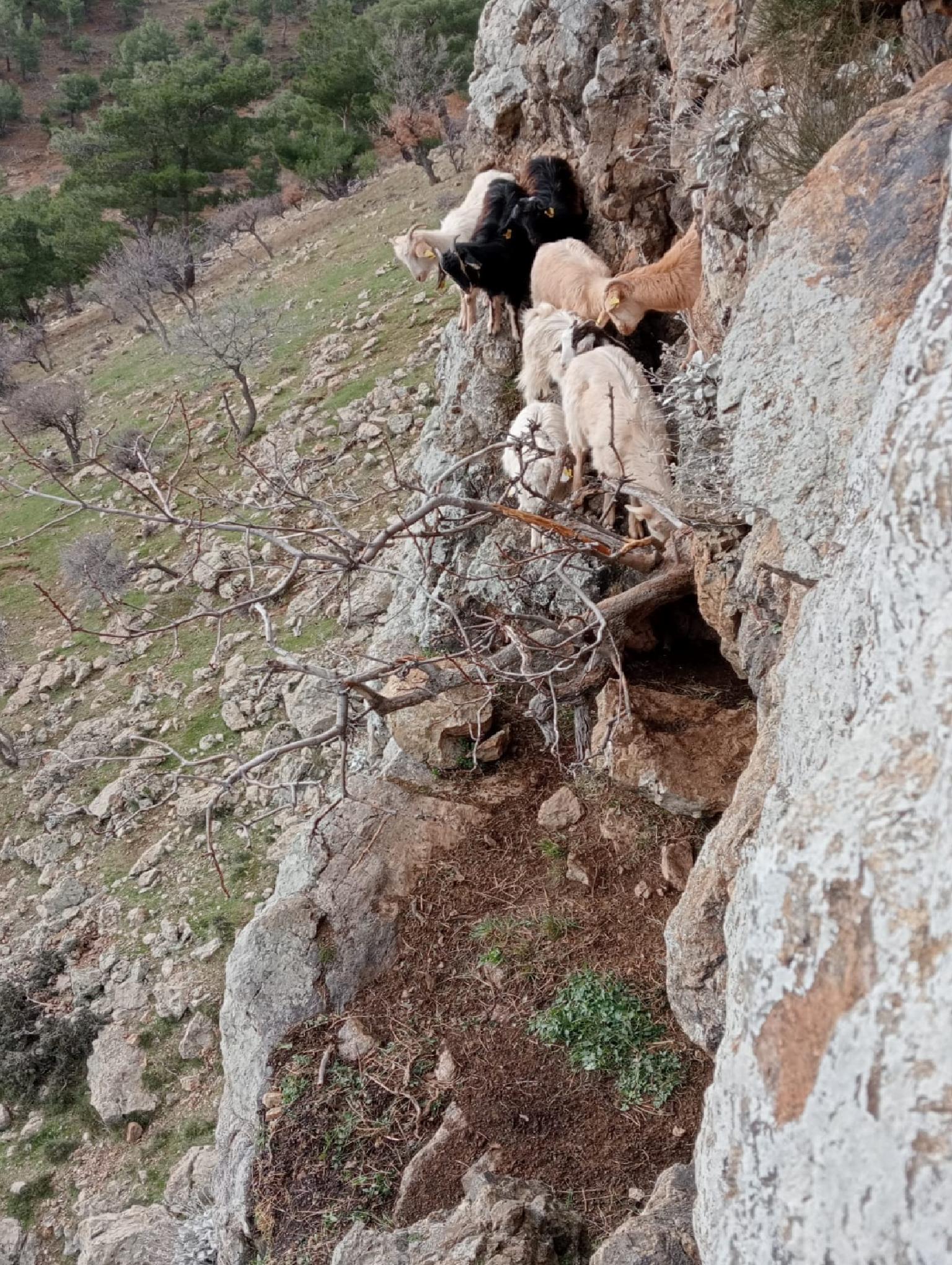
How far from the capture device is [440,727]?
6914 millimetres

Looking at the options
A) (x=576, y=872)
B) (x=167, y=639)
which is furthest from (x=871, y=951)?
(x=167, y=639)

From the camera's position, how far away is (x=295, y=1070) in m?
5.54

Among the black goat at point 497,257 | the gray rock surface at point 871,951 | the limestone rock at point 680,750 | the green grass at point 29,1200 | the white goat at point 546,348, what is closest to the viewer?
the gray rock surface at point 871,951

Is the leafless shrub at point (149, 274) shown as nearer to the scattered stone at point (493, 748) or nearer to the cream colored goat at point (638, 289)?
the cream colored goat at point (638, 289)

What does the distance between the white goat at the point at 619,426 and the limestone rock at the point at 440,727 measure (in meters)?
2.00

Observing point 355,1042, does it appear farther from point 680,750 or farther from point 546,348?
point 546,348

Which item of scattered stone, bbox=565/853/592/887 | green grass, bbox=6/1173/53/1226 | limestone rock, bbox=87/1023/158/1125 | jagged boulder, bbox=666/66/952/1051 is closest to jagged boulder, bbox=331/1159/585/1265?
jagged boulder, bbox=666/66/952/1051

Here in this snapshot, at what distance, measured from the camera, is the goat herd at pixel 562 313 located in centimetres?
570

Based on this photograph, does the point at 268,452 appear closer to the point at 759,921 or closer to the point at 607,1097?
the point at 607,1097

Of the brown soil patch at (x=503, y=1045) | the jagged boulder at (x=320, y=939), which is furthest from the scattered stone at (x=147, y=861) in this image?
the brown soil patch at (x=503, y=1045)

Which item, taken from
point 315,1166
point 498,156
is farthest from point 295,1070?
point 498,156

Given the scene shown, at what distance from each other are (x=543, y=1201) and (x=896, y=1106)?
3.00 metres

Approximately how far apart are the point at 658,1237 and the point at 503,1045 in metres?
1.84

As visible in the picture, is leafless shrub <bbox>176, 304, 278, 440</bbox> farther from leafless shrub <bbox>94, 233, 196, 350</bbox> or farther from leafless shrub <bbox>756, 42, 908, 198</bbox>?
leafless shrub <bbox>756, 42, 908, 198</bbox>
